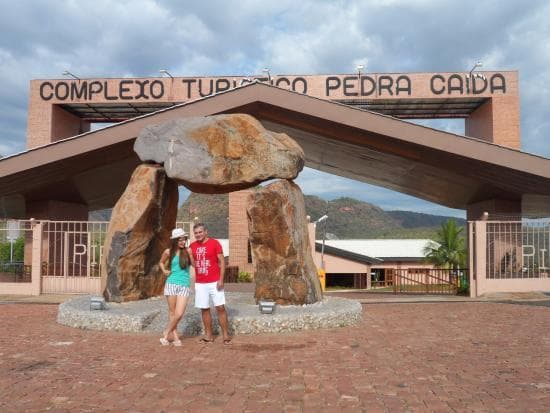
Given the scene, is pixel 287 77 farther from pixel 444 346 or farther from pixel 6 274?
pixel 444 346

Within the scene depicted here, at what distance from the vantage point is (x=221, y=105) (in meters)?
15.4

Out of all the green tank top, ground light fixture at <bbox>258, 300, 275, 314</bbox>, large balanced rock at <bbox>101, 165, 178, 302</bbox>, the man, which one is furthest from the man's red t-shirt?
large balanced rock at <bbox>101, 165, 178, 302</bbox>

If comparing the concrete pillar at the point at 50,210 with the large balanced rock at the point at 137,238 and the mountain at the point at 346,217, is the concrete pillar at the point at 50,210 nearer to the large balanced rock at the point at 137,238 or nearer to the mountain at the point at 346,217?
the large balanced rock at the point at 137,238

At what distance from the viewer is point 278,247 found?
389 inches

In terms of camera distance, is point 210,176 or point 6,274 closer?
point 210,176

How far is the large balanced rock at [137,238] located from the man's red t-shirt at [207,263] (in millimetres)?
3012

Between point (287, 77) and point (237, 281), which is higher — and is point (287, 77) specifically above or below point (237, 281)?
above

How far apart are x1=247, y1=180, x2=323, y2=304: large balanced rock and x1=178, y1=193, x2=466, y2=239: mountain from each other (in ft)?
236

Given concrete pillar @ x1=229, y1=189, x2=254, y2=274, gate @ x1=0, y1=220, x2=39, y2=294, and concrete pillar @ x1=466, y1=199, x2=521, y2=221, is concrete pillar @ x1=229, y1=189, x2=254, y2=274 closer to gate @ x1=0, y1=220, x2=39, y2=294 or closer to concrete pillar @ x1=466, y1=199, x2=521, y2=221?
gate @ x1=0, y1=220, x2=39, y2=294

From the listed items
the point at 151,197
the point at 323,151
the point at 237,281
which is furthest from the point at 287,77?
the point at 151,197

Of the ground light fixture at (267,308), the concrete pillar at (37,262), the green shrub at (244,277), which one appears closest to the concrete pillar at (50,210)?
the concrete pillar at (37,262)

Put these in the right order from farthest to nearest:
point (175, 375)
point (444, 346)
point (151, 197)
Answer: point (151, 197)
point (444, 346)
point (175, 375)

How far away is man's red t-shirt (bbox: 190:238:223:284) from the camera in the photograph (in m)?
7.68

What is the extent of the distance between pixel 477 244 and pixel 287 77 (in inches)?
582
